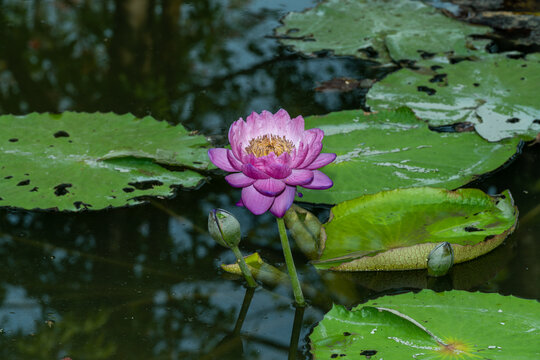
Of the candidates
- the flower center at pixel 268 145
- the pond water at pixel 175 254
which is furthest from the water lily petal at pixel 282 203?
the pond water at pixel 175 254

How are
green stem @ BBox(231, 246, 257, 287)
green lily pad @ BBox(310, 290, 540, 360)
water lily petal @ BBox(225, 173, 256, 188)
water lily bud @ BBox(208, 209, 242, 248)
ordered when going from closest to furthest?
green lily pad @ BBox(310, 290, 540, 360) → water lily petal @ BBox(225, 173, 256, 188) → water lily bud @ BBox(208, 209, 242, 248) → green stem @ BBox(231, 246, 257, 287)

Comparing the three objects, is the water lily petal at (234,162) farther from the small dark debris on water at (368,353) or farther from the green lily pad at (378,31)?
the green lily pad at (378,31)

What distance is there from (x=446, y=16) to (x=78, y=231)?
3.00m

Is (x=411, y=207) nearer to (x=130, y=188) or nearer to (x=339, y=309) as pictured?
(x=339, y=309)

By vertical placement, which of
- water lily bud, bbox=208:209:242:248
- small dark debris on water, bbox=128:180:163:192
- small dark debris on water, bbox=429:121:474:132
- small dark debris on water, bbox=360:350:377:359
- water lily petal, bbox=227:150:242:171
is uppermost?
water lily petal, bbox=227:150:242:171

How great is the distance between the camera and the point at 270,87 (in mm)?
3346

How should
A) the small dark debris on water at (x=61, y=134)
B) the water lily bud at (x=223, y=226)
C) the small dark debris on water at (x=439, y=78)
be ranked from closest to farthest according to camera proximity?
the water lily bud at (x=223, y=226) < the small dark debris on water at (x=61, y=134) < the small dark debris on water at (x=439, y=78)

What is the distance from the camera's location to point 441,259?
1883 millimetres

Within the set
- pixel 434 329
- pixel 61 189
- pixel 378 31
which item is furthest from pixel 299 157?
pixel 378 31

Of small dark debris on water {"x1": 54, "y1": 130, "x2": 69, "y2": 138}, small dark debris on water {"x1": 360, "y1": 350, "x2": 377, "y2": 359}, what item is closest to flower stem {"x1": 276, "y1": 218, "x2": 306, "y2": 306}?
small dark debris on water {"x1": 360, "y1": 350, "x2": 377, "y2": 359}

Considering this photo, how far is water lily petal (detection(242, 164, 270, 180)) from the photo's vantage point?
1.53 metres

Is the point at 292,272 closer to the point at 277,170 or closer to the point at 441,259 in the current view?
the point at 277,170

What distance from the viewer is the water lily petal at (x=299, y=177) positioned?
1.58m

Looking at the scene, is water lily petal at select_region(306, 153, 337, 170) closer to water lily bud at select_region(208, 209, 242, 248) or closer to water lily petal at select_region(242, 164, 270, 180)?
water lily petal at select_region(242, 164, 270, 180)
